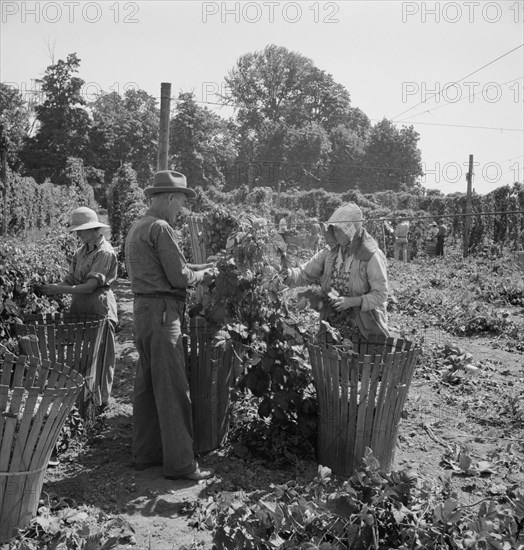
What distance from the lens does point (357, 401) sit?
11.9 ft

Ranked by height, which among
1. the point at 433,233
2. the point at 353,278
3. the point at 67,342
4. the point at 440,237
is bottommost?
the point at 67,342

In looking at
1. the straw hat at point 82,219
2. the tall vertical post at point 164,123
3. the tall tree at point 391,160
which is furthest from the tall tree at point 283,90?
the straw hat at point 82,219

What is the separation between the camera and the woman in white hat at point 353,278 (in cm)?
420

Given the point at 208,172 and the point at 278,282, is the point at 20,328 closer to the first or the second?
the point at 278,282

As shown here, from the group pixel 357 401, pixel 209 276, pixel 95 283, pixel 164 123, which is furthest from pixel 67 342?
pixel 164 123

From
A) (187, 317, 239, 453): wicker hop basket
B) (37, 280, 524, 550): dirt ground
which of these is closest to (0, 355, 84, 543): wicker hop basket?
(37, 280, 524, 550): dirt ground

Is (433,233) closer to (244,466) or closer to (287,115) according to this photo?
(244,466)

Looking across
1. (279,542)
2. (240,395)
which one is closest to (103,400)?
(240,395)

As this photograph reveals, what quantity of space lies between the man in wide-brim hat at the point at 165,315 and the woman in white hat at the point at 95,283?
115 centimetres

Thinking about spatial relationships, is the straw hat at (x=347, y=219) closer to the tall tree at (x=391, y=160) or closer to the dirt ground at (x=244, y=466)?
the dirt ground at (x=244, y=466)

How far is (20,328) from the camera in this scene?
14.3 feet

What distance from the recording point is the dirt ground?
3.28 meters

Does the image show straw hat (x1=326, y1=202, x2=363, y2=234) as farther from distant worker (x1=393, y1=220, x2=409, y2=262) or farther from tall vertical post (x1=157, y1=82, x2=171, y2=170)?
distant worker (x1=393, y1=220, x2=409, y2=262)

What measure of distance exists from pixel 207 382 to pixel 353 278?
124 centimetres
